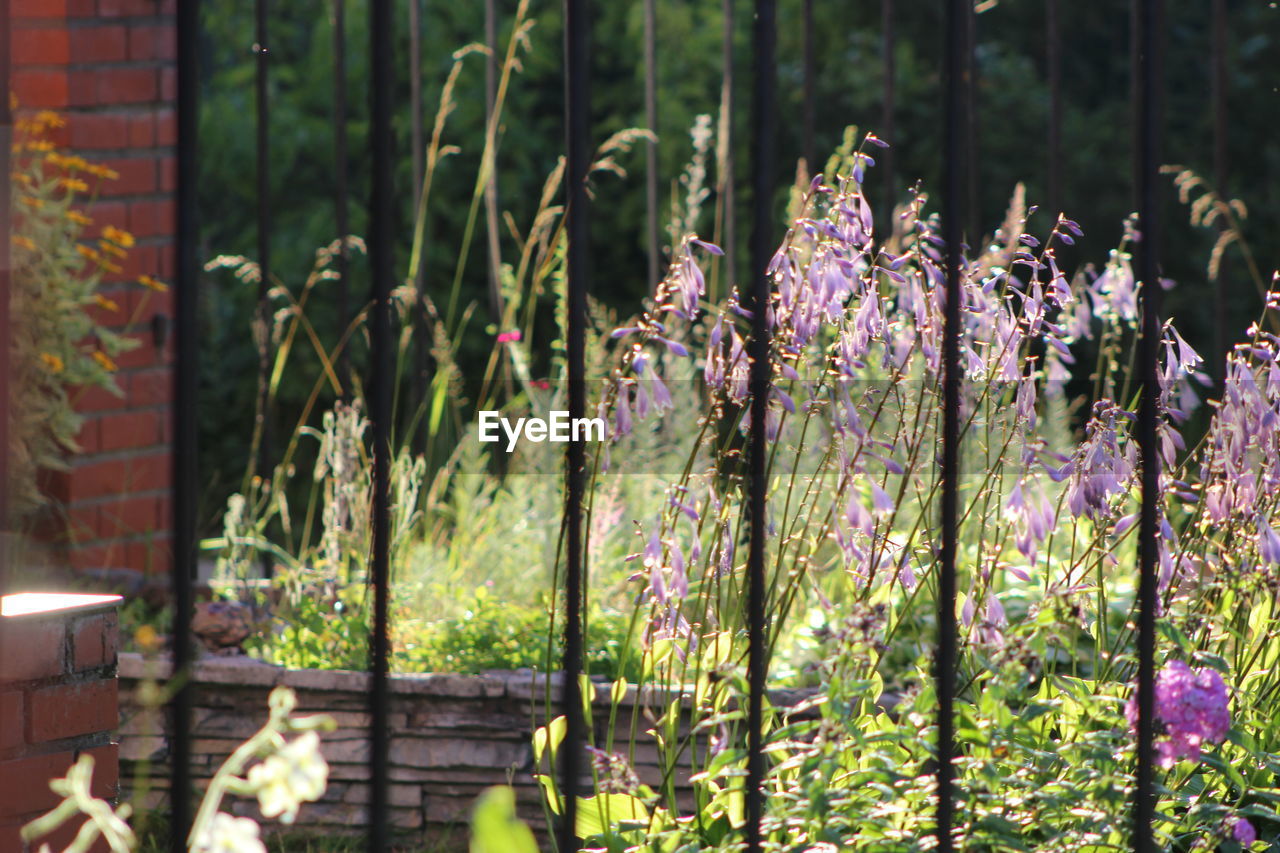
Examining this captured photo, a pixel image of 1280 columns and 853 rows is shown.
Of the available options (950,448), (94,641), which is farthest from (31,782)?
(950,448)

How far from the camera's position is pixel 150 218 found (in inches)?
147

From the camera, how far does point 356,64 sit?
24.0 ft

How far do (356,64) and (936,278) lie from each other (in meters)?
6.04

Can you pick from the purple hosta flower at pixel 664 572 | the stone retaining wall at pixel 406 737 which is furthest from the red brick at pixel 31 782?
the purple hosta flower at pixel 664 572

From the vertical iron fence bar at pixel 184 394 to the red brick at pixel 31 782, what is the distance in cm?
67

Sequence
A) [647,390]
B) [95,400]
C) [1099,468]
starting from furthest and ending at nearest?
[95,400] → [1099,468] → [647,390]

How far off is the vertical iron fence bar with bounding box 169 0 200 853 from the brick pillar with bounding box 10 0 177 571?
2.40 m

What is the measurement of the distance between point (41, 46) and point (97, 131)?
0.77 feet

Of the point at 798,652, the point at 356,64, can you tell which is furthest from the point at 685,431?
the point at 356,64

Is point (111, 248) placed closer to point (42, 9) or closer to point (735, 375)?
point (42, 9)

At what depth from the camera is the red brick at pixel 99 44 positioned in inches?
139

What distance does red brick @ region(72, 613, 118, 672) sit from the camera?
199cm

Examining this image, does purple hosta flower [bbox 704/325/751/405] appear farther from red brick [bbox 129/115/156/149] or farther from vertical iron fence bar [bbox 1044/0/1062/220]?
red brick [bbox 129/115/156/149]

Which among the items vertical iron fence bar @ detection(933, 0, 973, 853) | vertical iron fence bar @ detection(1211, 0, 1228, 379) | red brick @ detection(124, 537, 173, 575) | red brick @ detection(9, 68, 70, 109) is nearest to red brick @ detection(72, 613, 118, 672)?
vertical iron fence bar @ detection(933, 0, 973, 853)
